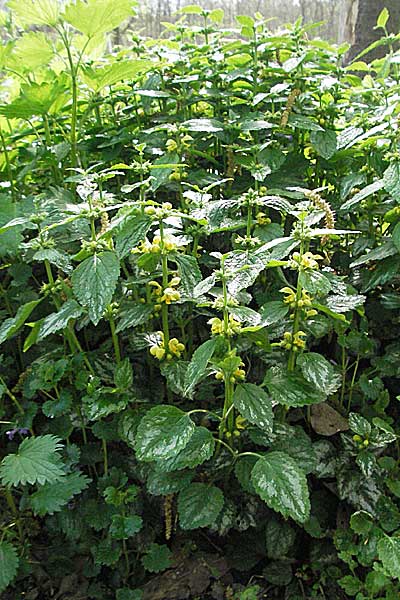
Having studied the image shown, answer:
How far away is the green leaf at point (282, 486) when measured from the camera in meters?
1.02

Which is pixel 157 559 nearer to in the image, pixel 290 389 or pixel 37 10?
pixel 290 389

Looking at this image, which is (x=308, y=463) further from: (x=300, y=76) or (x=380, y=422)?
(x=300, y=76)

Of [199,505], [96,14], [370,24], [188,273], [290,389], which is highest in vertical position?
[96,14]

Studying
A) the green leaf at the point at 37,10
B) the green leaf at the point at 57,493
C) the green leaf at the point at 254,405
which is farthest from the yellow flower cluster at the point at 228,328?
the green leaf at the point at 37,10

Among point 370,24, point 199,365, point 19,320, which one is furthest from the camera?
point 370,24

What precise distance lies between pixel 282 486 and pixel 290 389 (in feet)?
0.63

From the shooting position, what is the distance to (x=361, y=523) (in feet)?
4.05

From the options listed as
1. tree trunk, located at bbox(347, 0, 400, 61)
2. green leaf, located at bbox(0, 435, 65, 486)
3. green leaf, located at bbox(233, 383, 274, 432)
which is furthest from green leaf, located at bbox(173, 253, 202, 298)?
tree trunk, located at bbox(347, 0, 400, 61)

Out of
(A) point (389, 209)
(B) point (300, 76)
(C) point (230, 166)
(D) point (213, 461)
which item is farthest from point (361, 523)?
(B) point (300, 76)

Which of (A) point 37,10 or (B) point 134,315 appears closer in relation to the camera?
(B) point 134,315

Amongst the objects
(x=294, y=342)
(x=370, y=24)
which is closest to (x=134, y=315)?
(x=294, y=342)

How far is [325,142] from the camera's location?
4.97 feet

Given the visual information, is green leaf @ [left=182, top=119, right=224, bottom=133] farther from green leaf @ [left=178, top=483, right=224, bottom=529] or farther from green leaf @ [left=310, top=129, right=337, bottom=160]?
green leaf @ [left=178, top=483, right=224, bottom=529]

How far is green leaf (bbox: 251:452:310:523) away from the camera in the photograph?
1021mm
